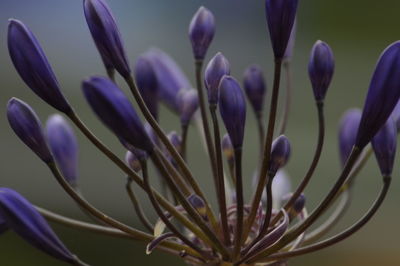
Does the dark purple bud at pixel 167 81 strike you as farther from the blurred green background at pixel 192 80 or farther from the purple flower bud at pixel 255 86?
the blurred green background at pixel 192 80

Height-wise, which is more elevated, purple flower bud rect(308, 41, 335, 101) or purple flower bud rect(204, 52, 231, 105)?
purple flower bud rect(204, 52, 231, 105)

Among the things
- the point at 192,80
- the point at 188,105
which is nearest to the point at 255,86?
the point at 188,105

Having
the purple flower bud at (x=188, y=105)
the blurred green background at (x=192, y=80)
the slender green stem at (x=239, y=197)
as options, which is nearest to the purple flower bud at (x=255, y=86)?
the purple flower bud at (x=188, y=105)

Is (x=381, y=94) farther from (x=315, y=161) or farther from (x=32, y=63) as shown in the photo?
(x=32, y=63)

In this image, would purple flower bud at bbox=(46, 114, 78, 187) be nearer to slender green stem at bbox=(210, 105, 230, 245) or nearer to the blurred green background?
slender green stem at bbox=(210, 105, 230, 245)

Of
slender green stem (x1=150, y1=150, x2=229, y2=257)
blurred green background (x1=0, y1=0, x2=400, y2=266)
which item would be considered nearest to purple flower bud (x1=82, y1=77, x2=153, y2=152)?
slender green stem (x1=150, y1=150, x2=229, y2=257)

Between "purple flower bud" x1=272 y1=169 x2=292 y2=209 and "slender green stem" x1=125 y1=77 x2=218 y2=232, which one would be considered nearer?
"slender green stem" x1=125 y1=77 x2=218 y2=232
